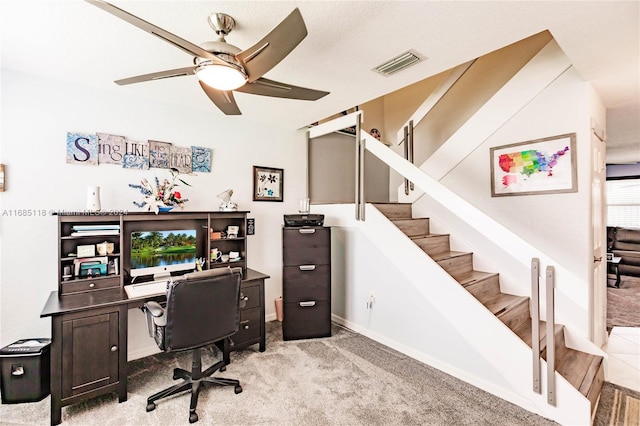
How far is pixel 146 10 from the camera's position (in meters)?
1.62

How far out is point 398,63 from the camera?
2.21m

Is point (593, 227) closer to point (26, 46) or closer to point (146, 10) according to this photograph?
point (146, 10)

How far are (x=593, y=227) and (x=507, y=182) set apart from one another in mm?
748

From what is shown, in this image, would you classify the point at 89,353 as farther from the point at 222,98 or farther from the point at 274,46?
the point at 274,46

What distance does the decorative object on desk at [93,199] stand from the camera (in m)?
2.41

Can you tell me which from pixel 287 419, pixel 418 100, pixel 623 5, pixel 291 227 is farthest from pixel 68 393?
pixel 418 100

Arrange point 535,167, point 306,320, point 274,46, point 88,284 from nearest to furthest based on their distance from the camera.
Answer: point 274,46
point 88,284
point 535,167
point 306,320

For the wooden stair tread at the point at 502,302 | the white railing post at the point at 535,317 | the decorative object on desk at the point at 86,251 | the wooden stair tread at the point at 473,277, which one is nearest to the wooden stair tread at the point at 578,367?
Result: the white railing post at the point at 535,317

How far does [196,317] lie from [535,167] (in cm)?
310

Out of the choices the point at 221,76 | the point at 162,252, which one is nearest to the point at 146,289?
the point at 162,252

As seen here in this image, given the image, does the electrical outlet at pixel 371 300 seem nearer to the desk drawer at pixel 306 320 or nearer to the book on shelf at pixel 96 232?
the desk drawer at pixel 306 320

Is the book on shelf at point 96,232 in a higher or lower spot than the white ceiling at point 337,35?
lower

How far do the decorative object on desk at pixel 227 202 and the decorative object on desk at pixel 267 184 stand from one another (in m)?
0.45

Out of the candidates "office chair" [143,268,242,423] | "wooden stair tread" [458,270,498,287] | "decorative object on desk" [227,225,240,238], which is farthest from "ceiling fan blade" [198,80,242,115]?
"wooden stair tread" [458,270,498,287]
